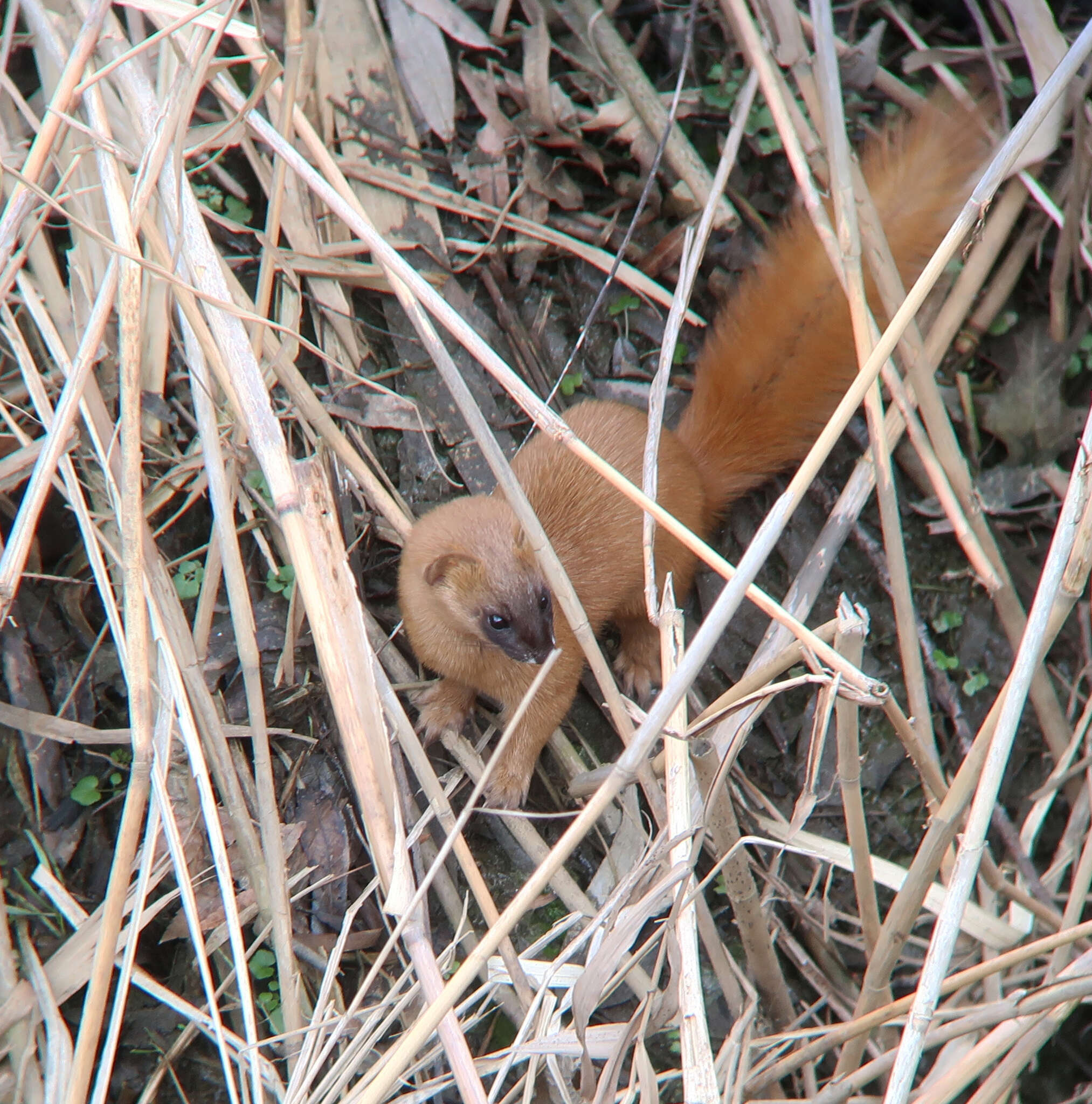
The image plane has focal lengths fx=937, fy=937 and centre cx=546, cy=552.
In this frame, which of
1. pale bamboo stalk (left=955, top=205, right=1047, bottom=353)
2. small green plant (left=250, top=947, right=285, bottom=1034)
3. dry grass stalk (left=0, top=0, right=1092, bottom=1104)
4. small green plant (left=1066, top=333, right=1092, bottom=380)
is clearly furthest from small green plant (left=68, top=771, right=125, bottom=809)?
small green plant (left=1066, top=333, right=1092, bottom=380)

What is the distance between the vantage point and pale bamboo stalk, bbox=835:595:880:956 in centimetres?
162

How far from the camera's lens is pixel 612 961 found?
1565 millimetres

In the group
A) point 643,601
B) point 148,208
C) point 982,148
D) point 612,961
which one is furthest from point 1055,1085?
point 148,208

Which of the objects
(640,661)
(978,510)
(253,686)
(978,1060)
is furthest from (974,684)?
(253,686)

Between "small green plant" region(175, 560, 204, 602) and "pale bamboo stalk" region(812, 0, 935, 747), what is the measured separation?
5.63 ft

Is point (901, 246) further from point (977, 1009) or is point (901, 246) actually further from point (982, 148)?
point (977, 1009)

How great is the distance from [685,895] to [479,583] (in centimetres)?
107

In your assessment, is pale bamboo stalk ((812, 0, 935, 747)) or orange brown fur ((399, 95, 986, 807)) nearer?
pale bamboo stalk ((812, 0, 935, 747))

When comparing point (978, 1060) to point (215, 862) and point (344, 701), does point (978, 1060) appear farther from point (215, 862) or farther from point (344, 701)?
point (215, 862)

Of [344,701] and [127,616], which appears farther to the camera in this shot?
[127,616]

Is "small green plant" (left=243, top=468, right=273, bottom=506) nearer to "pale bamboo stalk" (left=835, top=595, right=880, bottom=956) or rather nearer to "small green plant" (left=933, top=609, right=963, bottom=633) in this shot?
"pale bamboo stalk" (left=835, top=595, right=880, bottom=956)

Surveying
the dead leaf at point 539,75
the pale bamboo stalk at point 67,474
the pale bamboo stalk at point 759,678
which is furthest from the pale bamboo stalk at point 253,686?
the dead leaf at point 539,75

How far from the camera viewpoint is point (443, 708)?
261 centimetres

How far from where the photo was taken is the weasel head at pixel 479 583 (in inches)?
97.3
